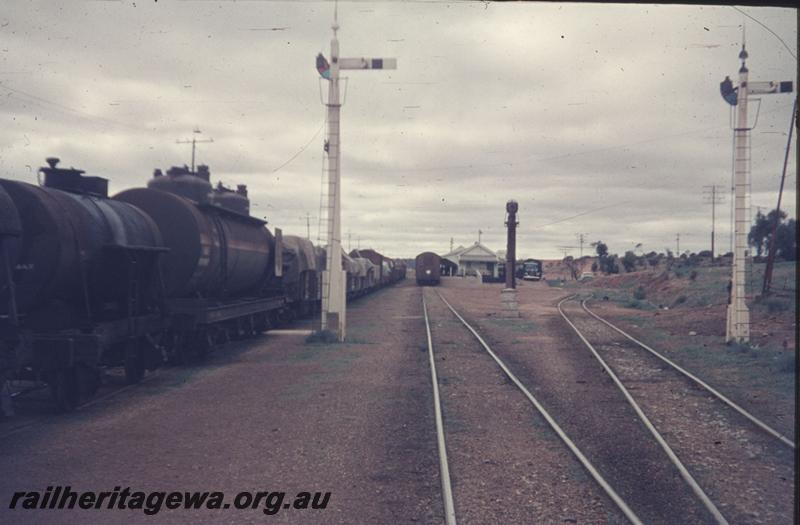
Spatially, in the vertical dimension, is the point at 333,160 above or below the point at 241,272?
above

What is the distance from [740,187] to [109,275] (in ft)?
49.4

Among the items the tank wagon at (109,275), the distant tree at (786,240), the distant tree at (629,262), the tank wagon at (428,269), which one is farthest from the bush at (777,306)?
the distant tree at (629,262)

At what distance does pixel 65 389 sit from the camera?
30.5 feet

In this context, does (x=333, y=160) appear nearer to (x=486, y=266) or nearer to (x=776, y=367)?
(x=776, y=367)

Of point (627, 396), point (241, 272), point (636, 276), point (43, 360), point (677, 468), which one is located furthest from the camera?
point (636, 276)

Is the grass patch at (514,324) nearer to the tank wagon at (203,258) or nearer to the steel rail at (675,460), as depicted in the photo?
the tank wagon at (203,258)

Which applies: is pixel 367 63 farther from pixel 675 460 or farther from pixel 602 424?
pixel 675 460

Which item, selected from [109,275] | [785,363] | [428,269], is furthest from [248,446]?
[428,269]

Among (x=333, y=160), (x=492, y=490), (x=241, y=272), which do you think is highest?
(x=333, y=160)

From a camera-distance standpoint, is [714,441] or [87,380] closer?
[714,441]

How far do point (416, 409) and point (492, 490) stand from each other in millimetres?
3480

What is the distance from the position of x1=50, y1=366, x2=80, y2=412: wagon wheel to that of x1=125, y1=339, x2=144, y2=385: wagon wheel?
5.77 ft

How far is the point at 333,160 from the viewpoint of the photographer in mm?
18844

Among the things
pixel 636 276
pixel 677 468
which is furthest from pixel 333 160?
pixel 636 276
